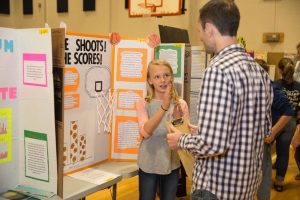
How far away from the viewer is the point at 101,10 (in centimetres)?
748

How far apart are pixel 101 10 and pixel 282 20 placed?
4.03 meters

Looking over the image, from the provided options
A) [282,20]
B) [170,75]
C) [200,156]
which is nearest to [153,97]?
[170,75]

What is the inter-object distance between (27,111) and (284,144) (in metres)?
2.75

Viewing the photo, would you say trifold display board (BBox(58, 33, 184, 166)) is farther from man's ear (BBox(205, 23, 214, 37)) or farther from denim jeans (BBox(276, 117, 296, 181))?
denim jeans (BBox(276, 117, 296, 181))

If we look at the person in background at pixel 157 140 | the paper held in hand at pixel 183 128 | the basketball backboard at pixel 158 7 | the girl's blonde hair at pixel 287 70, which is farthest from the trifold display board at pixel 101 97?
the basketball backboard at pixel 158 7

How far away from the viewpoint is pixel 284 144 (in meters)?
3.29

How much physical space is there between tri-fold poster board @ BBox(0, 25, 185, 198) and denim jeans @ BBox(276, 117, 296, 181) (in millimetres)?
1670

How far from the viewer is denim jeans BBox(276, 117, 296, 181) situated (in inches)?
126

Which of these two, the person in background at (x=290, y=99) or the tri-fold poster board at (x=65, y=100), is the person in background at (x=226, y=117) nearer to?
the tri-fold poster board at (x=65, y=100)

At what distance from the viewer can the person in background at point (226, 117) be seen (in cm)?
110

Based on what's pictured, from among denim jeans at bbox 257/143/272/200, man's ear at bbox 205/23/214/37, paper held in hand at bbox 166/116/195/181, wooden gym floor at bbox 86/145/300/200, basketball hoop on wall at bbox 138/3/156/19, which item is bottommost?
wooden gym floor at bbox 86/145/300/200

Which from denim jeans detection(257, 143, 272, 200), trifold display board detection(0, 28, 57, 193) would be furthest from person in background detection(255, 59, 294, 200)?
trifold display board detection(0, 28, 57, 193)

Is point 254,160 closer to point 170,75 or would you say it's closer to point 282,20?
point 170,75

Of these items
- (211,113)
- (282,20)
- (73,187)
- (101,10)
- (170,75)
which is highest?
(101,10)
